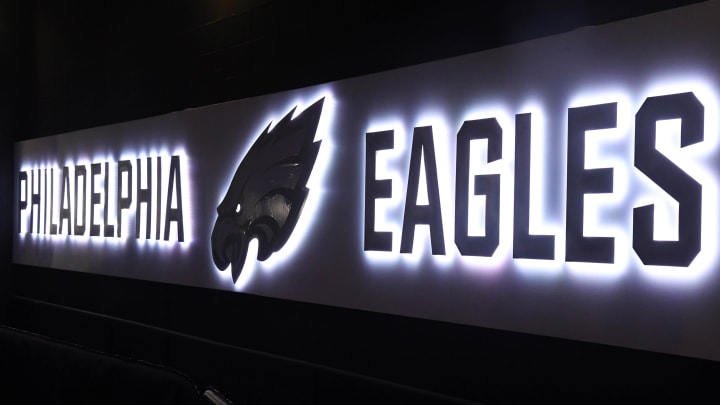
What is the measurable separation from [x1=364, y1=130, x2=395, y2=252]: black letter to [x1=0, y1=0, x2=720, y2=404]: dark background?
0.37 metres

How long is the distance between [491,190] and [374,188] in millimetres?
695

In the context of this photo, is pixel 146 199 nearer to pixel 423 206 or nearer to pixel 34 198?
pixel 34 198

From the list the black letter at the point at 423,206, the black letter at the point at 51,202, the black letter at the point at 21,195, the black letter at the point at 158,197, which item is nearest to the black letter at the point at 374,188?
the black letter at the point at 423,206

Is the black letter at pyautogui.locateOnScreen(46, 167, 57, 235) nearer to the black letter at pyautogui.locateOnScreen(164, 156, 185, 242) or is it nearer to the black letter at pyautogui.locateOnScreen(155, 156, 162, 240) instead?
the black letter at pyautogui.locateOnScreen(155, 156, 162, 240)

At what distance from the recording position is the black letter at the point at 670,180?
2.16 metres

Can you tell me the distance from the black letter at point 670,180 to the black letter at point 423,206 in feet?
2.88

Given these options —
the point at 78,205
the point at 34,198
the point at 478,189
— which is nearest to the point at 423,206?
the point at 478,189

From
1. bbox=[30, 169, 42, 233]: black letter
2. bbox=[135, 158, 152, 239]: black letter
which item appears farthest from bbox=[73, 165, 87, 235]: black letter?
bbox=[135, 158, 152, 239]: black letter

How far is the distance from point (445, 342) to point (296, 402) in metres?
1.10

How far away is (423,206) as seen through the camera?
9.84 feet

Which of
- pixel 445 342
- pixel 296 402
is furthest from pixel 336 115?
pixel 296 402

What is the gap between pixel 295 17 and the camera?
3.86 meters

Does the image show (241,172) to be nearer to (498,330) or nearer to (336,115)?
(336,115)

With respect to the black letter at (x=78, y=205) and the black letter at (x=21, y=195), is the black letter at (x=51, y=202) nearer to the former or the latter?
the black letter at (x=78, y=205)
